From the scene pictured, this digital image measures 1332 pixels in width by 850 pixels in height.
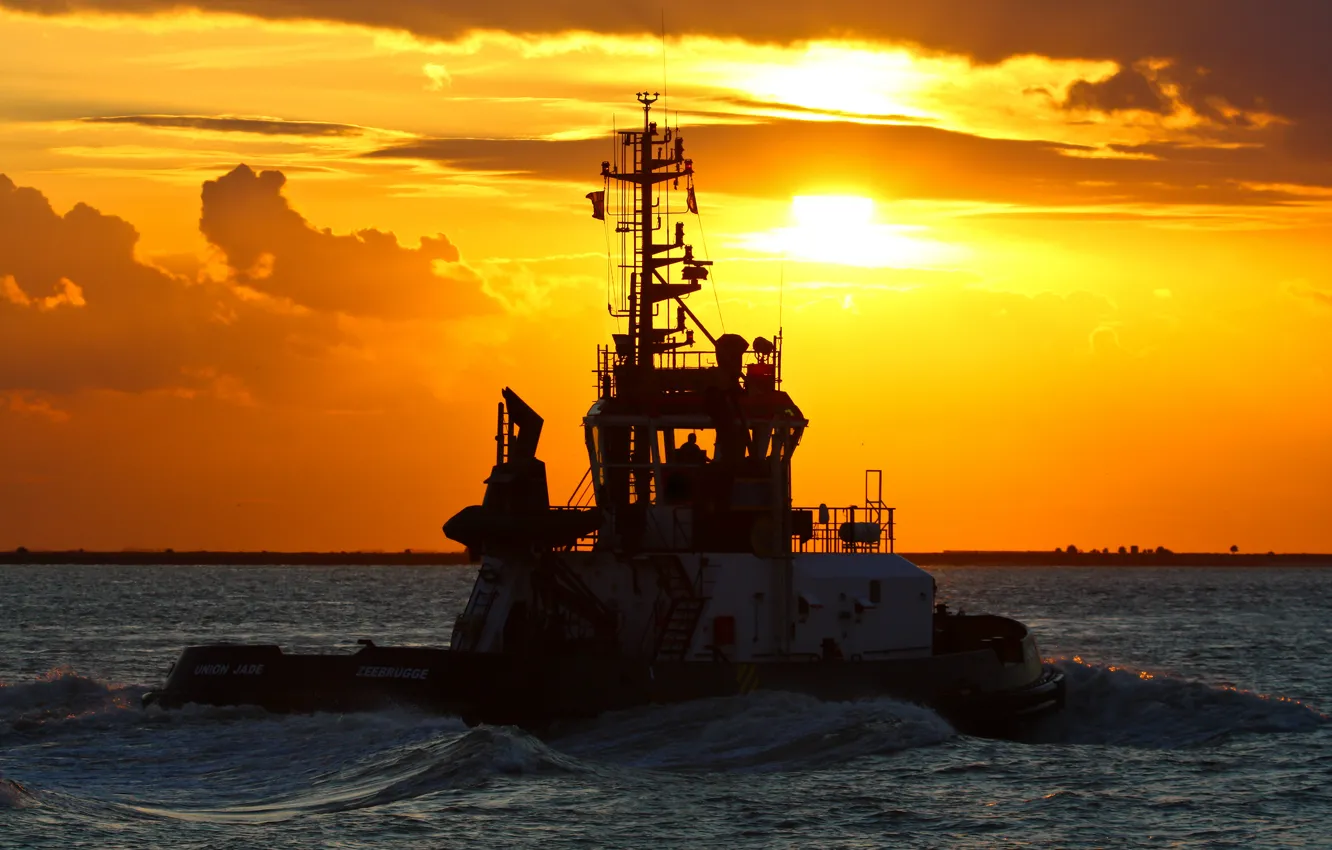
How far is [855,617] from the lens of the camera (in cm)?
3061

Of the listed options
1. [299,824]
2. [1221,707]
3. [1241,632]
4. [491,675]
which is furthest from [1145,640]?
[299,824]

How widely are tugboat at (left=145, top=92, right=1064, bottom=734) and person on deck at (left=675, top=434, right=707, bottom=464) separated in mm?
39

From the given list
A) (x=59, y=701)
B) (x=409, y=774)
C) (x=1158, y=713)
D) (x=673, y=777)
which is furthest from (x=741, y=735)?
(x=59, y=701)

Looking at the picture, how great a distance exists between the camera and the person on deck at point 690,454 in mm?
30281

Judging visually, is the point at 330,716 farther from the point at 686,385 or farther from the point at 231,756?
the point at 686,385

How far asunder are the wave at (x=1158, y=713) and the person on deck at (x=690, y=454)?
838 centimetres

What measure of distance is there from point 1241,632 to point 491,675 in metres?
53.7

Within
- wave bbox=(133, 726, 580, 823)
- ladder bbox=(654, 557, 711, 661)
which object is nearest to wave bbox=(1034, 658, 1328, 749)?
ladder bbox=(654, 557, 711, 661)

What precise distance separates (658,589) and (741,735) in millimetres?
3087

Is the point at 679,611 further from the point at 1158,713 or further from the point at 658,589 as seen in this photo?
the point at 1158,713

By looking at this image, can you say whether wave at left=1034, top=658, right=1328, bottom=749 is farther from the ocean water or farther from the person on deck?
the person on deck

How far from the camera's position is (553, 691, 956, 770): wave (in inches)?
1047

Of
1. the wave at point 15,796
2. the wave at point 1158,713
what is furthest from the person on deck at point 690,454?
the wave at point 15,796

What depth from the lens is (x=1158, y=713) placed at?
119 feet
